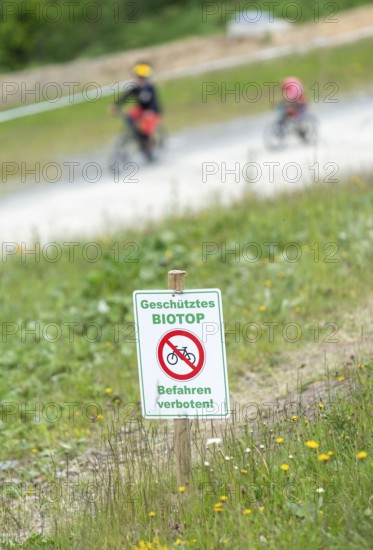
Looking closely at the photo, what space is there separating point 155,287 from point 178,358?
194 inches

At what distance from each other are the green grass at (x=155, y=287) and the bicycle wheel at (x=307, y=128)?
590cm

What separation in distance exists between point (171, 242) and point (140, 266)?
2.22 ft

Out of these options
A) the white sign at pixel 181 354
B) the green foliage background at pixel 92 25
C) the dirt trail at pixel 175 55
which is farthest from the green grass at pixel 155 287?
the green foliage background at pixel 92 25

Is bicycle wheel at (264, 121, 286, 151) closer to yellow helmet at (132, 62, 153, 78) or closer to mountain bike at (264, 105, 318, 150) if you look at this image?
mountain bike at (264, 105, 318, 150)

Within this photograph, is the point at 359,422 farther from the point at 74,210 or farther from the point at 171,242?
the point at 74,210

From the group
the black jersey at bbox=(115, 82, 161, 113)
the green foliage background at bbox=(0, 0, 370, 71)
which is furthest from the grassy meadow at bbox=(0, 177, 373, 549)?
the green foliage background at bbox=(0, 0, 370, 71)

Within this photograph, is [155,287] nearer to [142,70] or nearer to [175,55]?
[142,70]

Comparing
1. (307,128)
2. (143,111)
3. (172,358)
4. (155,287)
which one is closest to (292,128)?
(307,128)

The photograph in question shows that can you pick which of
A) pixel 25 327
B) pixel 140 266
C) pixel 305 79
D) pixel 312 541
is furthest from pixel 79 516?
pixel 305 79

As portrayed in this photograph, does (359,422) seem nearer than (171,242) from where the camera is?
Yes

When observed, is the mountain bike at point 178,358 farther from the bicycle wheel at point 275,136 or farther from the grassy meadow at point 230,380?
the bicycle wheel at point 275,136

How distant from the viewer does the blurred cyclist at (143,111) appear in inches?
715

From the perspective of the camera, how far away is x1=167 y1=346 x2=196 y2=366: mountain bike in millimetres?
5141

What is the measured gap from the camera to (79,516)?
5152mm
